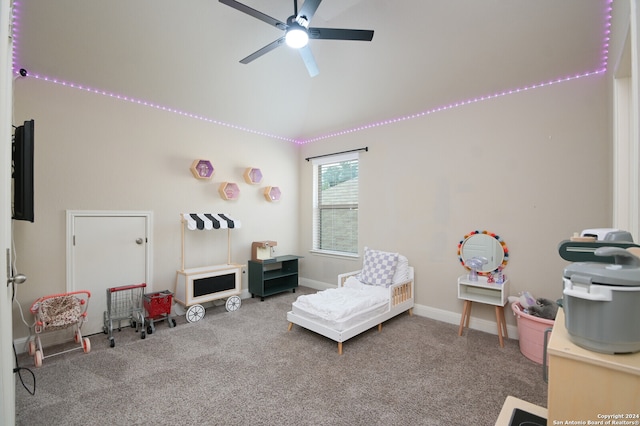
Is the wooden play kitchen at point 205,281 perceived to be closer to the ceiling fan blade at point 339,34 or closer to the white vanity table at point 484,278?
the ceiling fan blade at point 339,34

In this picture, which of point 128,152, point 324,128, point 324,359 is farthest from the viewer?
point 324,128

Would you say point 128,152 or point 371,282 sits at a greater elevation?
point 128,152

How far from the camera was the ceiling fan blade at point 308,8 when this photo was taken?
212cm

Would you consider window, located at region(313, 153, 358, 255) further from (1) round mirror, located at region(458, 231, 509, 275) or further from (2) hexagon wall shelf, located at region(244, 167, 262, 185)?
(1) round mirror, located at region(458, 231, 509, 275)

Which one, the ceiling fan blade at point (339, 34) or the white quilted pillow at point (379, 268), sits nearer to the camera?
the ceiling fan blade at point (339, 34)

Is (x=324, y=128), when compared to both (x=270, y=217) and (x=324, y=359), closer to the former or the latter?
(x=270, y=217)

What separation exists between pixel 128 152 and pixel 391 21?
3298 millimetres

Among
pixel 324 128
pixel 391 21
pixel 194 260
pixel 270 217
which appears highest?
pixel 391 21

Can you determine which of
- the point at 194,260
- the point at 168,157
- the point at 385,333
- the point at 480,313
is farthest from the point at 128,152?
the point at 480,313

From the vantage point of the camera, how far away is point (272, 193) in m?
4.78

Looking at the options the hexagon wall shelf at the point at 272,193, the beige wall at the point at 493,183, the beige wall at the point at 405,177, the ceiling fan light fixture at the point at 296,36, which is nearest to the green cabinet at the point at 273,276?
the beige wall at the point at 405,177

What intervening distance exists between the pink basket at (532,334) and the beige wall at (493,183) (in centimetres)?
42

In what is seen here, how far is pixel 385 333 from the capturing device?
10.4 feet

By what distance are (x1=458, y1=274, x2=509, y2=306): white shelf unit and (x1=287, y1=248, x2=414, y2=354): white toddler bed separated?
67 cm
